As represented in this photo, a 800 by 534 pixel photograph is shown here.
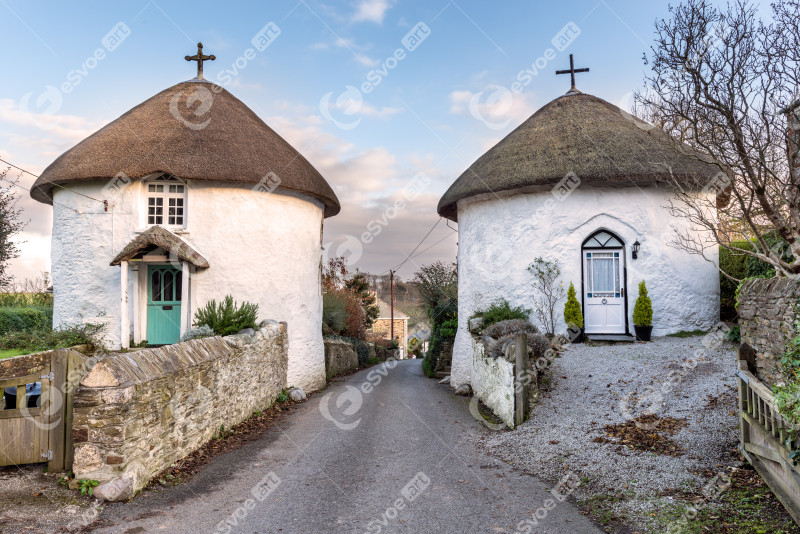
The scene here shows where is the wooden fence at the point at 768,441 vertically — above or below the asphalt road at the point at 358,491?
above

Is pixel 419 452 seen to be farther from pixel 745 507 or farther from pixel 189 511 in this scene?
pixel 745 507

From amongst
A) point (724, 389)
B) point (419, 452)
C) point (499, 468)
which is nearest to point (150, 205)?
point (419, 452)

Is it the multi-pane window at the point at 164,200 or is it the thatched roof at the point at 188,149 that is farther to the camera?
the multi-pane window at the point at 164,200

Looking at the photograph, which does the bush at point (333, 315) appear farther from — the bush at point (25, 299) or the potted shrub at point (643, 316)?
the potted shrub at point (643, 316)

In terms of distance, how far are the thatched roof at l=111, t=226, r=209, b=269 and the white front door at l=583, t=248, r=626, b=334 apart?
981 centimetres

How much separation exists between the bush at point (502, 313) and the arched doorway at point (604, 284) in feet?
5.28

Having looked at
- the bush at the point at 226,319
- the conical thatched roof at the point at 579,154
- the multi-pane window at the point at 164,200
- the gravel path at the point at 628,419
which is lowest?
the gravel path at the point at 628,419

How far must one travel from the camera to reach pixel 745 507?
193 inches

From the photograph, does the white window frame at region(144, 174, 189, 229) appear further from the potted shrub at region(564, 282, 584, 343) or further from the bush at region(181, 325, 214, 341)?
the potted shrub at region(564, 282, 584, 343)

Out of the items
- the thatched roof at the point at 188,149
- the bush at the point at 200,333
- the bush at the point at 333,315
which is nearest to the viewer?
the bush at the point at 200,333

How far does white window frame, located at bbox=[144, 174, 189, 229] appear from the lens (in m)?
12.9

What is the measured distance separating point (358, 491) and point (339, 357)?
545 inches

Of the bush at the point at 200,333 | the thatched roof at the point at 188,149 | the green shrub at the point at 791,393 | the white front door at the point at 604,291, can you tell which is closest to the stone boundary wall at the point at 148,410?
the bush at the point at 200,333

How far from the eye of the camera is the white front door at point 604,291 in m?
13.6
